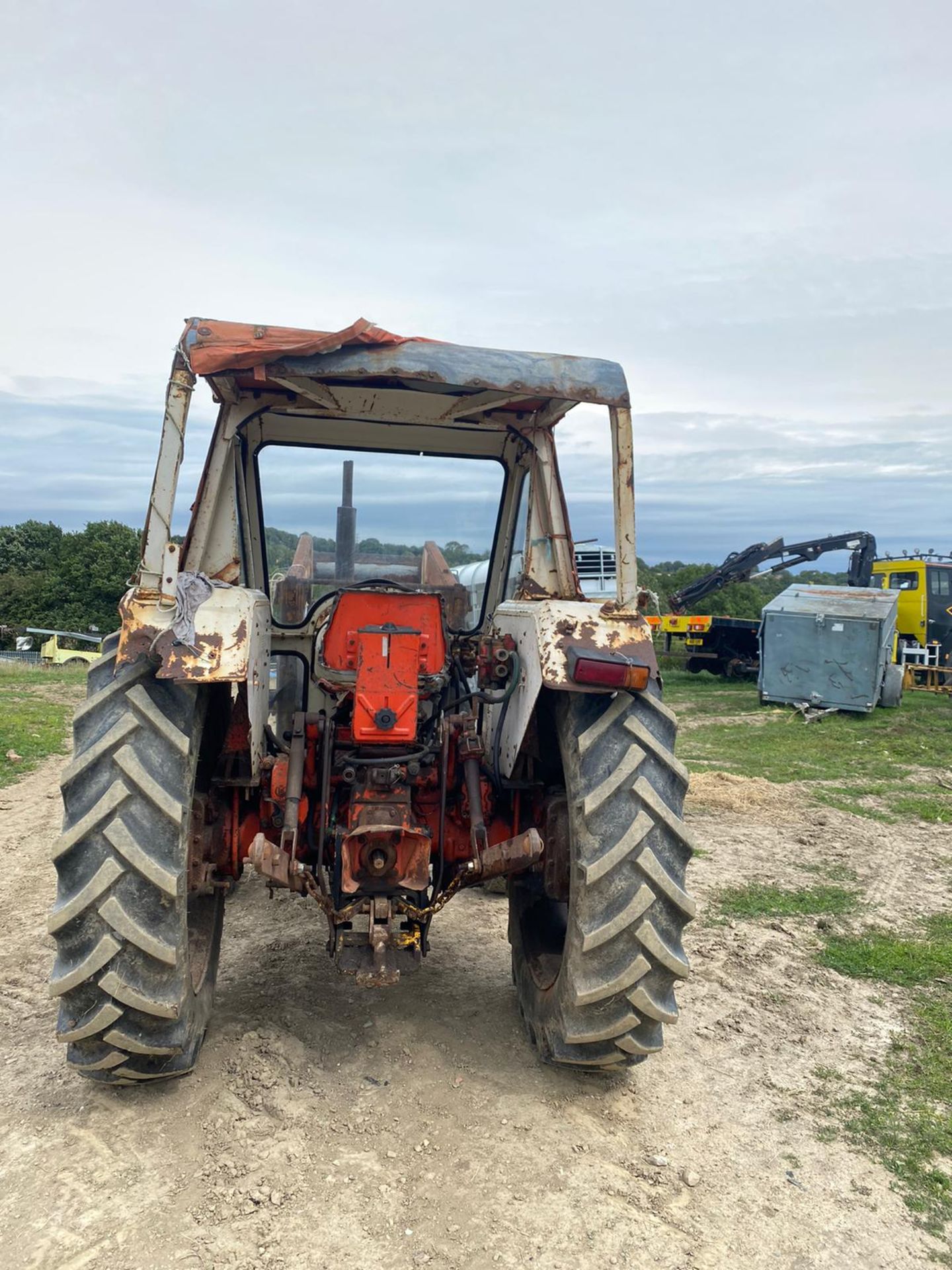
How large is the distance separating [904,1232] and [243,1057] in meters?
2.15

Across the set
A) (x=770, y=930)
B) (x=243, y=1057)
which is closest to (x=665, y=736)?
(x=243, y=1057)

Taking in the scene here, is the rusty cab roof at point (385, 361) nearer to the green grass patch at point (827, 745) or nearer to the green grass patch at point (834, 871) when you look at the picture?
the green grass patch at point (834, 871)

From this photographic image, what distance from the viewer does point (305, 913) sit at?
4.88 metres

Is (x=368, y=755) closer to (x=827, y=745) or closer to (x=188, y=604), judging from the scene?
(x=188, y=604)

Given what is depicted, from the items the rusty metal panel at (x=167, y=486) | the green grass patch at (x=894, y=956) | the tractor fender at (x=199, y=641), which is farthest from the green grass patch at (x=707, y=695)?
the rusty metal panel at (x=167, y=486)

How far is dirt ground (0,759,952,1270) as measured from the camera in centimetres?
241

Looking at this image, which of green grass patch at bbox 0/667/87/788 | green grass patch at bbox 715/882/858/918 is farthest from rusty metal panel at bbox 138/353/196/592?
green grass patch at bbox 0/667/87/788

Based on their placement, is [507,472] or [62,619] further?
[62,619]

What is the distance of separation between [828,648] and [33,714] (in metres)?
11.8

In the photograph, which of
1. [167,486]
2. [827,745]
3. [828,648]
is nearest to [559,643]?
[167,486]

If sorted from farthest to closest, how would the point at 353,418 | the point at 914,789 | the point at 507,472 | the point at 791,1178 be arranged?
the point at 914,789 → the point at 507,472 → the point at 353,418 → the point at 791,1178

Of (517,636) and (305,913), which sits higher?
(517,636)

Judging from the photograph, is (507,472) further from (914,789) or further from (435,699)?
(914,789)

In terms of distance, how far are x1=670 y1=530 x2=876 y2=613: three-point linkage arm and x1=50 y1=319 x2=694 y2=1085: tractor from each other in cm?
1834
